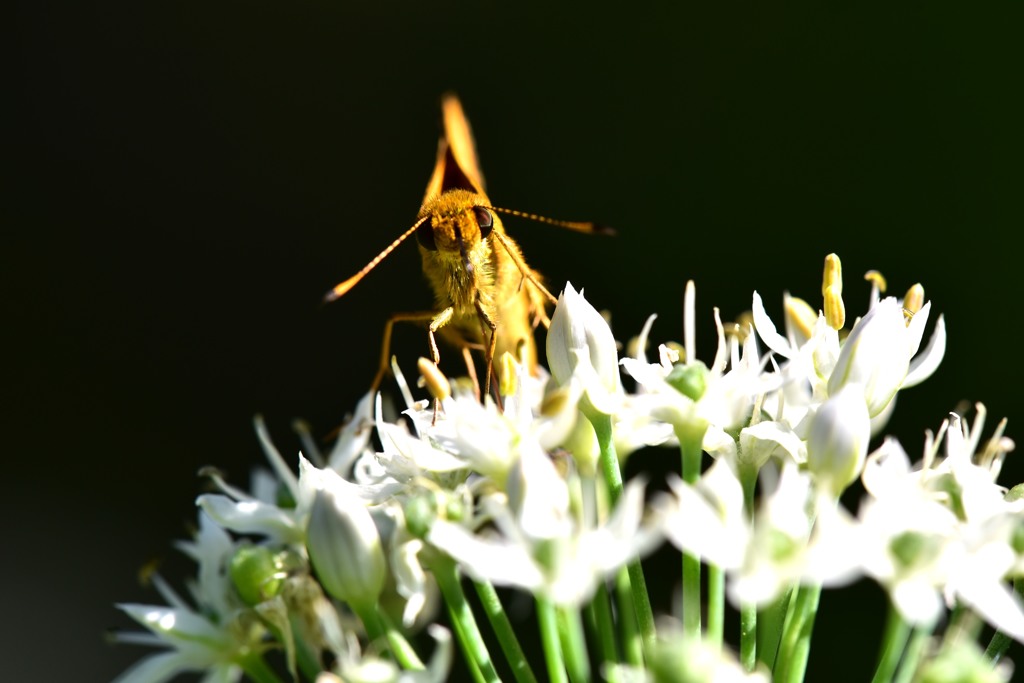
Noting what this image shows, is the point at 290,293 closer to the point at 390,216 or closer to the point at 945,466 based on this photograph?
the point at 390,216

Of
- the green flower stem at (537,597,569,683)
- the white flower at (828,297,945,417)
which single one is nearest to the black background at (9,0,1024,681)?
the white flower at (828,297,945,417)

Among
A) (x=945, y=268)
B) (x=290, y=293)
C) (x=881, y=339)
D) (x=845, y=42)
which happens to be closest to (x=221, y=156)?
(x=290, y=293)

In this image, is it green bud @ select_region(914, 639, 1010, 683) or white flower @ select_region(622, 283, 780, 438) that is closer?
green bud @ select_region(914, 639, 1010, 683)

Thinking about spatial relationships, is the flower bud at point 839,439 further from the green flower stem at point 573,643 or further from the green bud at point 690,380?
the green flower stem at point 573,643

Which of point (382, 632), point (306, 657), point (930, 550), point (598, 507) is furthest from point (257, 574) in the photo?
point (930, 550)

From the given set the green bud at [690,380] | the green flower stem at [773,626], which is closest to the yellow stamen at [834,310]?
the green bud at [690,380]

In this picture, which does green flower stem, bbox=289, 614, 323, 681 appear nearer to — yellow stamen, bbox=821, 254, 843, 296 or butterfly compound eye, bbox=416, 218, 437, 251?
butterfly compound eye, bbox=416, 218, 437, 251
